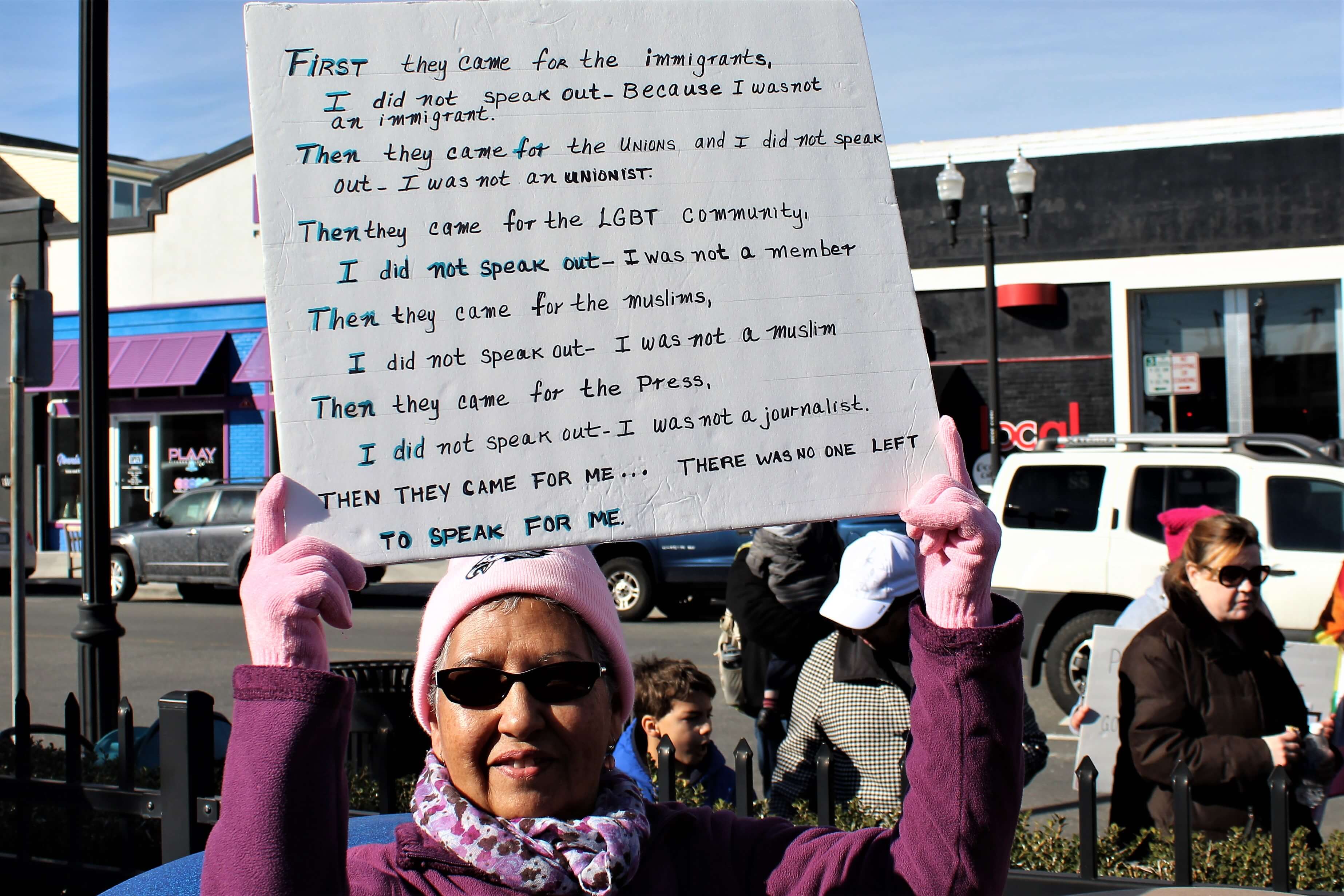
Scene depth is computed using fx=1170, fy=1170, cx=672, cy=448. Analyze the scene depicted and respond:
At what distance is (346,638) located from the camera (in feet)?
41.8

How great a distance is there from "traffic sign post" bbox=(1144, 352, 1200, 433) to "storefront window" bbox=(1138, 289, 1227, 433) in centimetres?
60

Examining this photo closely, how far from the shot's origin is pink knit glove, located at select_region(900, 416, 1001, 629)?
1.68 metres

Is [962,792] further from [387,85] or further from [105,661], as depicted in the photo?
[105,661]

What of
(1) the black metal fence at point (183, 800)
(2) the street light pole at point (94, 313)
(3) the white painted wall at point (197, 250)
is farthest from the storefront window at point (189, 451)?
(1) the black metal fence at point (183, 800)

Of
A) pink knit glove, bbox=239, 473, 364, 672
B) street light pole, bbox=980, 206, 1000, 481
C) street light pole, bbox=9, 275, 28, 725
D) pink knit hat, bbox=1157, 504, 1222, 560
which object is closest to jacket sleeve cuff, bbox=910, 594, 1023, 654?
pink knit glove, bbox=239, 473, 364, 672

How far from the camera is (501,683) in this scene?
5.92 feet

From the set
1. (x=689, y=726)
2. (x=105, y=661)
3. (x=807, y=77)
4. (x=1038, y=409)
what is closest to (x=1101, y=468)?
(x=689, y=726)

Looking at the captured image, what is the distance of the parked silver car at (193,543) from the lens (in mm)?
15820

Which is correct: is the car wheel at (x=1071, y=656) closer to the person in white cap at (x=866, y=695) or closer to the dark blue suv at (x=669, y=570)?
the dark blue suv at (x=669, y=570)

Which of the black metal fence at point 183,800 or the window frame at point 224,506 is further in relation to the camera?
the window frame at point 224,506

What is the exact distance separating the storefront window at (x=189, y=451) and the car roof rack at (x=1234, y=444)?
706 inches

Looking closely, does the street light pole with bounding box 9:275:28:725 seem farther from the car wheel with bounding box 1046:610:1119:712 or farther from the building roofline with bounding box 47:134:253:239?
the building roofline with bounding box 47:134:253:239

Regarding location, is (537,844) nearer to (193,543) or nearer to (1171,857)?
(1171,857)

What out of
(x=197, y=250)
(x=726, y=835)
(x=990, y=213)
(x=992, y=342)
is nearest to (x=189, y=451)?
(x=197, y=250)
